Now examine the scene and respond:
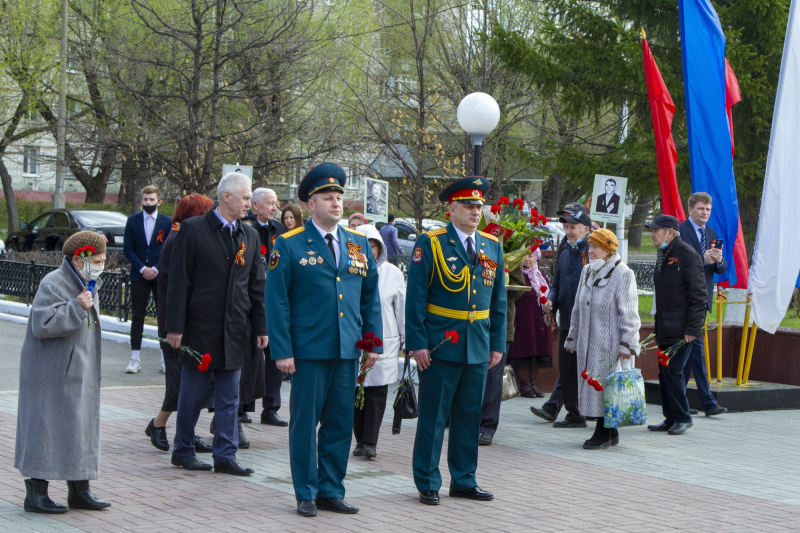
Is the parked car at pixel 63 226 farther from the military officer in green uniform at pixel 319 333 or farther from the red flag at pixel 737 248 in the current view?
the military officer in green uniform at pixel 319 333

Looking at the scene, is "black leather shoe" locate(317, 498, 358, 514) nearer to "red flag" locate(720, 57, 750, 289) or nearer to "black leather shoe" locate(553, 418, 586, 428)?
"black leather shoe" locate(553, 418, 586, 428)

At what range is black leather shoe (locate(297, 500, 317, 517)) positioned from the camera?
5.83 metres

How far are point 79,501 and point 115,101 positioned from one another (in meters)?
14.8

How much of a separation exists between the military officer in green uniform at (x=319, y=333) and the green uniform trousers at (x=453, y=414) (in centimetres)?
54

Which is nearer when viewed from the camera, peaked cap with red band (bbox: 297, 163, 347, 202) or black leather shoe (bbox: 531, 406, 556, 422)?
peaked cap with red band (bbox: 297, 163, 347, 202)

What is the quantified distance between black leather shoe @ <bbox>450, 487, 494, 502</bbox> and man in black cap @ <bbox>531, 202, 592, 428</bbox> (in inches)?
115

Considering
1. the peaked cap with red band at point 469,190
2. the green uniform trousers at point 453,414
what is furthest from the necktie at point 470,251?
the green uniform trousers at point 453,414

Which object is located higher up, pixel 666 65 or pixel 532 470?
pixel 666 65

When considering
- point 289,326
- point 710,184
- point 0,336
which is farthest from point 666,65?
point 289,326

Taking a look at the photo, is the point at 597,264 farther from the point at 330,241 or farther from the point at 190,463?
the point at 190,463

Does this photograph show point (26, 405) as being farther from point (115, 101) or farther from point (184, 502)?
point (115, 101)

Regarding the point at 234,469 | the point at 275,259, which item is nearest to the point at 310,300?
the point at 275,259

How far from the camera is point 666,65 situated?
17.0 m

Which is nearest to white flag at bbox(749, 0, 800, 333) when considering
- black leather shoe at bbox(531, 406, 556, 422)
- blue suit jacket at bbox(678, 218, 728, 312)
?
blue suit jacket at bbox(678, 218, 728, 312)
